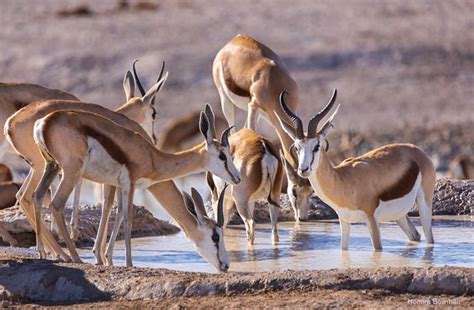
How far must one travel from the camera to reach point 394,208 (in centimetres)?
1158

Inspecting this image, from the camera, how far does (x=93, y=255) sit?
11.8 metres

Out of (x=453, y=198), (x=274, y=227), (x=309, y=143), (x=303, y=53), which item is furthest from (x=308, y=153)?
(x=303, y=53)

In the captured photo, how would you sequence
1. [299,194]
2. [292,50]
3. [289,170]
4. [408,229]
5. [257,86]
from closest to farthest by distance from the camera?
[408,229] → [289,170] → [299,194] → [257,86] → [292,50]

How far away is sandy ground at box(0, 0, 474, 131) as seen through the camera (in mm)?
27016

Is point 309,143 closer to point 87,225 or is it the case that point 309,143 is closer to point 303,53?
point 87,225

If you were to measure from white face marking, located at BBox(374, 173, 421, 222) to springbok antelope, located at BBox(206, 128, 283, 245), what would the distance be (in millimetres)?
1217

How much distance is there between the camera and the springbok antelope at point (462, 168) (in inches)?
776

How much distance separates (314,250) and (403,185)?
0.97m

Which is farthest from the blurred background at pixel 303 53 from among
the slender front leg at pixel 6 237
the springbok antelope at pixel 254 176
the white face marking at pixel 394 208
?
the slender front leg at pixel 6 237

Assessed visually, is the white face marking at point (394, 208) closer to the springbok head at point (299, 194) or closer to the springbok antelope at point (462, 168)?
the springbok head at point (299, 194)

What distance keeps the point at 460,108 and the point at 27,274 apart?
1815 centimetres

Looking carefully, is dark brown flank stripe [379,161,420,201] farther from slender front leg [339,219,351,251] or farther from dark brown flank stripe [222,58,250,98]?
dark brown flank stripe [222,58,250,98]

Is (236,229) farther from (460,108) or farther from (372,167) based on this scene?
(460,108)

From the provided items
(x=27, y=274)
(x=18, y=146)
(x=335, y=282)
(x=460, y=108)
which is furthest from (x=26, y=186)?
(x=460, y=108)
